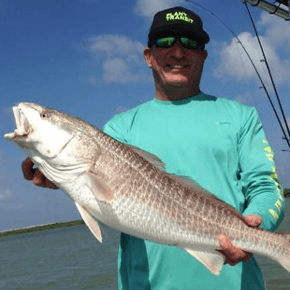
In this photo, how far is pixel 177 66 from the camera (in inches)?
155

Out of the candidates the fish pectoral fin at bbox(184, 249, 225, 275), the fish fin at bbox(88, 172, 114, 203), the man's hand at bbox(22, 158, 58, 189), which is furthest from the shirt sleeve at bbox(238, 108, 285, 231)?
the man's hand at bbox(22, 158, 58, 189)

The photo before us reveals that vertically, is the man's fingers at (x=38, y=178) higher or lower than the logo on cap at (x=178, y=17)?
lower

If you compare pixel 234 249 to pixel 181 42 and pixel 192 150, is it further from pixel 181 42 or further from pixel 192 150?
pixel 181 42

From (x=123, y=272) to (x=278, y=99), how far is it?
8935 mm

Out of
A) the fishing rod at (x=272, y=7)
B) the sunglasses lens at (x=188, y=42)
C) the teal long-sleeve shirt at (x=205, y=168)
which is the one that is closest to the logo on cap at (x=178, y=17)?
the sunglasses lens at (x=188, y=42)

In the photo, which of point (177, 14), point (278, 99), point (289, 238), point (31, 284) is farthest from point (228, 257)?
point (31, 284)

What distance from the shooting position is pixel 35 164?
336cm

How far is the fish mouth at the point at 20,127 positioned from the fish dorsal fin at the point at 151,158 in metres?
A: 0.74

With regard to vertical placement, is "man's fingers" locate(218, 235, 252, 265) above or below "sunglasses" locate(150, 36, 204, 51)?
below

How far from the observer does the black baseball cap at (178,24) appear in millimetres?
3963

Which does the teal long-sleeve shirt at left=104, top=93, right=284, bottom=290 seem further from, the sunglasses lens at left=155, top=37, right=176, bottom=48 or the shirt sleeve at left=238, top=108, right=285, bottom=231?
the sunglasses lens at left=155, top=37, right=176, bottom=48

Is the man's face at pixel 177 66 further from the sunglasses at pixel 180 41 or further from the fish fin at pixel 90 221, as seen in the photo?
the fish fin at pixel 90 221

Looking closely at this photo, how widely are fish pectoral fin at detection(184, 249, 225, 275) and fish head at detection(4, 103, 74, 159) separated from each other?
1156mm

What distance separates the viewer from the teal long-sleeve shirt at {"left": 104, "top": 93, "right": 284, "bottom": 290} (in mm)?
3398
